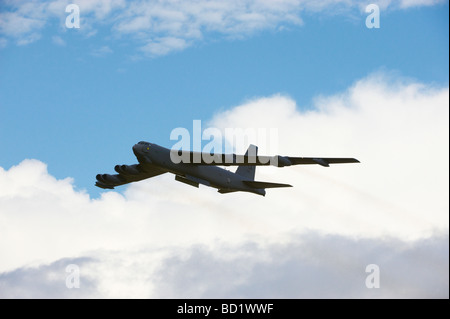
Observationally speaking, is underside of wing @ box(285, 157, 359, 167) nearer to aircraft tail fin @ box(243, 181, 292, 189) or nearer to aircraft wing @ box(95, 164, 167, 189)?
aircraft tail fin @ box(243, 181, 292, 189)

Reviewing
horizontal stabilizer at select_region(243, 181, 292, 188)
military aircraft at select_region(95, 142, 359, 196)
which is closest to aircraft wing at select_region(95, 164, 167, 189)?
military aircraft at select_region(95, 142, 359, 196)

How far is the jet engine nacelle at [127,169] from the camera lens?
56.0 meters

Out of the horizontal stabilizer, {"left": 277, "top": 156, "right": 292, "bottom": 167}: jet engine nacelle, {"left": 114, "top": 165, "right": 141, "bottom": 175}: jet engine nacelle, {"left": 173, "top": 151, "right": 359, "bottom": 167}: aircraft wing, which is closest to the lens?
{"left": 173, "top": 151, "right": 359, "bottom": 167}: aircraft wing

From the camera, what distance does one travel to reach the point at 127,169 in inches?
2210

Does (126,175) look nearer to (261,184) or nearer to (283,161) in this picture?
(261,184)

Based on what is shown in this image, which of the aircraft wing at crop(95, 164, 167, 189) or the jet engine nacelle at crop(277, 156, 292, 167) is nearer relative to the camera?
the jet engine nacelle at crop(277, 156, 292, 167)

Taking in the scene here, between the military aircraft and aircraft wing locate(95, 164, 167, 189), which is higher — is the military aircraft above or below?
below

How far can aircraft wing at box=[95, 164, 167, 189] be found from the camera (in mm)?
56188

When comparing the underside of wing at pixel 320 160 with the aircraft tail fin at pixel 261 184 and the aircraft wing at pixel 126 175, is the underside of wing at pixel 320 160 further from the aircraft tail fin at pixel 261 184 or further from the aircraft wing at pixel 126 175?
the aircraft wing at pixel 126 175

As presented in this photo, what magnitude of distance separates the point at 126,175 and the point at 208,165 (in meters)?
9.03

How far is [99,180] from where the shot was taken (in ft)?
197
